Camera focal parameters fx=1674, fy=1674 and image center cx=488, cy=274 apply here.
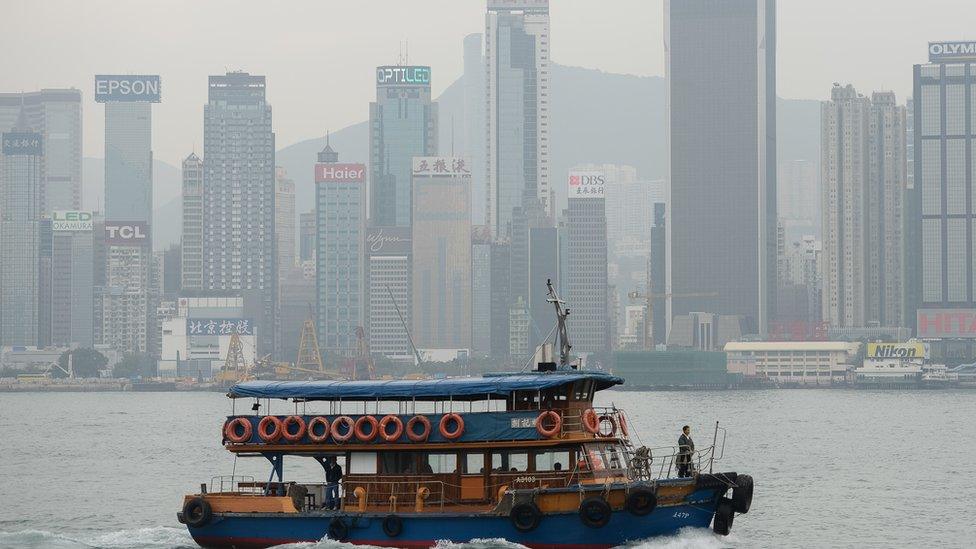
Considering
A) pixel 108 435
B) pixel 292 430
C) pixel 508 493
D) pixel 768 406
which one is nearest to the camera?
pixel 508 493

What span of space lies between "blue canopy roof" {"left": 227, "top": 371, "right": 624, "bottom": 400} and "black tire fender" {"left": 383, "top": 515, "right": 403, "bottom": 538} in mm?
2750

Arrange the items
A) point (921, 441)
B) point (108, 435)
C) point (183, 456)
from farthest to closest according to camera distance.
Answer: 1. point (108, 435)
2. point (921, 441)
3. point (183, 456)

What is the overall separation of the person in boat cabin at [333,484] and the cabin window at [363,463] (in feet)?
1.82

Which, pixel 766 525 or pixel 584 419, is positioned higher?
pixel 584 419

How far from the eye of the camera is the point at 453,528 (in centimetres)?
3553

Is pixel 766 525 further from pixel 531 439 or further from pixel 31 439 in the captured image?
pixel 31 439

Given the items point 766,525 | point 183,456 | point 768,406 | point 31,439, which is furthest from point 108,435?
point 768,406

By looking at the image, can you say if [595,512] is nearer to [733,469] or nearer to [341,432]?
[341,432]

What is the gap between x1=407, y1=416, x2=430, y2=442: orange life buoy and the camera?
3678cm

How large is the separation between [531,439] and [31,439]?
6183 cm

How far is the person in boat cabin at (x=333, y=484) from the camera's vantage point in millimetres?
37688

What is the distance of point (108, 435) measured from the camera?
316ft

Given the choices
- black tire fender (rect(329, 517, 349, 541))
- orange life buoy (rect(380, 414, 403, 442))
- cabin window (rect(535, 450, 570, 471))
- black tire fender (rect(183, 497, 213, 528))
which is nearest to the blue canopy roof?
orange life buoy (rect(380, 414, 403, 442))

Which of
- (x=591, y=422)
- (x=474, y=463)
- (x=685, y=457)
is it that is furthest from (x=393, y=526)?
(x=685, y=457)
